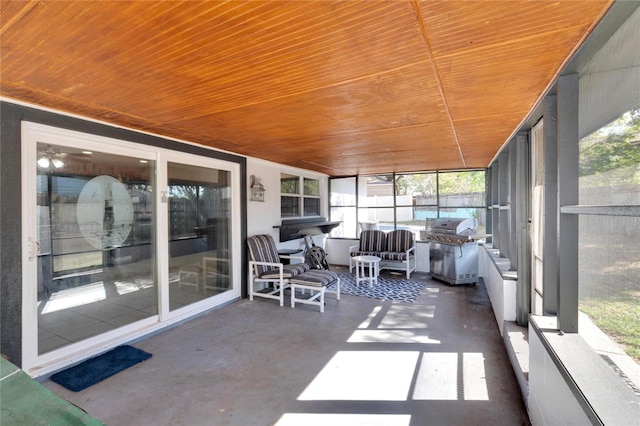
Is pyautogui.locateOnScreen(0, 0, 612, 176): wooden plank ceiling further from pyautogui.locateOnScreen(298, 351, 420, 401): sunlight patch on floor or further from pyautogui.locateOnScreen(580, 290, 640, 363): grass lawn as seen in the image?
pyautogui.locateOnScreen(298, 351, 420, 401): sunlight patch on floor

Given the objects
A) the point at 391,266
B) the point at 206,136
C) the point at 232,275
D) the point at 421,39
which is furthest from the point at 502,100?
the point at 391,266

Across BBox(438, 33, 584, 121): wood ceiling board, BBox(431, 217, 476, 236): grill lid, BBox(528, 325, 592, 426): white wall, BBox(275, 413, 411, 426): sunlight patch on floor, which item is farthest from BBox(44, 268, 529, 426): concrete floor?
BBox(438, 33, 584, 121): wood ceiling board

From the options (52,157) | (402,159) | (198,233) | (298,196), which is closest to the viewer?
(52,157)

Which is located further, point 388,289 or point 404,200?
point 404,200

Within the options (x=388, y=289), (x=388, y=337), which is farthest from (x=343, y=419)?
(x=388, y=289)

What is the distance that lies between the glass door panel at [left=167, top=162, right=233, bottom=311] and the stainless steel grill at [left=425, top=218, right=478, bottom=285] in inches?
156

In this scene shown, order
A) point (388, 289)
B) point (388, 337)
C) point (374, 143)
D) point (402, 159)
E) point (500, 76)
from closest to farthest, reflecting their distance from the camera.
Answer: point (500, 76) → point (388, 337) → point (374, 143) → point (402, 159) → point (388, 289)

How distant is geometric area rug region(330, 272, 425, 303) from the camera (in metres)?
Result: 4.85

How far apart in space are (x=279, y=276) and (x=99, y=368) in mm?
2335

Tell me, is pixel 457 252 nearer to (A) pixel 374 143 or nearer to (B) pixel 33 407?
(A) pixel 374 143

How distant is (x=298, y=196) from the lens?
670cm

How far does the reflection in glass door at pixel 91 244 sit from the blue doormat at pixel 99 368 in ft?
0.82

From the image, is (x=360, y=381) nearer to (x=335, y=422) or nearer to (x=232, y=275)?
(x=335, y=422)

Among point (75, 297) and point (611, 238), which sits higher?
point (611, 238)
